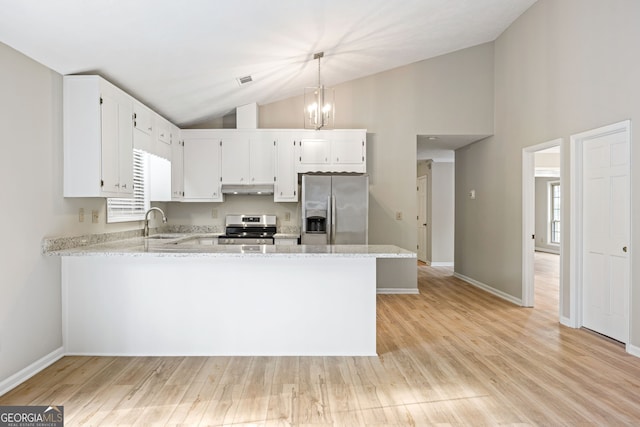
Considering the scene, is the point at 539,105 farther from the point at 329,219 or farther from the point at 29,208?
the point at 29,208

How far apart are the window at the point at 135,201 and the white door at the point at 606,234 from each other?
4.54m

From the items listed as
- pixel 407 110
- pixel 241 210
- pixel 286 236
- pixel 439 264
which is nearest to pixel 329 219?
pixel 286 236

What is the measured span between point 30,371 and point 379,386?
243 cm

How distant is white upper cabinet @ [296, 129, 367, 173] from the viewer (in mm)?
5723

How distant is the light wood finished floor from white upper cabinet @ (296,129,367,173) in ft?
8.49

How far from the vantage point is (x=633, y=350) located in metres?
3.44

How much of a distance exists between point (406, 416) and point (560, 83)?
3900 mm

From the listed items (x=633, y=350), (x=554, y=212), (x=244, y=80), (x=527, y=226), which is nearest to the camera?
(x=633, y=350)

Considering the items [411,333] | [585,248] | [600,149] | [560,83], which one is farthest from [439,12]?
[411,333]

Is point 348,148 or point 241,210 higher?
point 348,148

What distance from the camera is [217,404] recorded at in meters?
2.54

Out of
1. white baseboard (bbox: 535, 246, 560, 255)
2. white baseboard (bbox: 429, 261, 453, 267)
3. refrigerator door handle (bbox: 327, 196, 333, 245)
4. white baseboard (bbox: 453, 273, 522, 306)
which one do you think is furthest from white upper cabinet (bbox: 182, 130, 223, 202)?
white baseboard (bbox: 535, 246, 560, 255)

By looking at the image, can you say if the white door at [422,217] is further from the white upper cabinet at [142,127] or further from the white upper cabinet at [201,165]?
the white upper cabinet at [142,127]

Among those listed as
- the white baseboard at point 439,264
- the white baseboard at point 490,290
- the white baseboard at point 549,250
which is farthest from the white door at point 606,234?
the white baseboard at point 549,250
